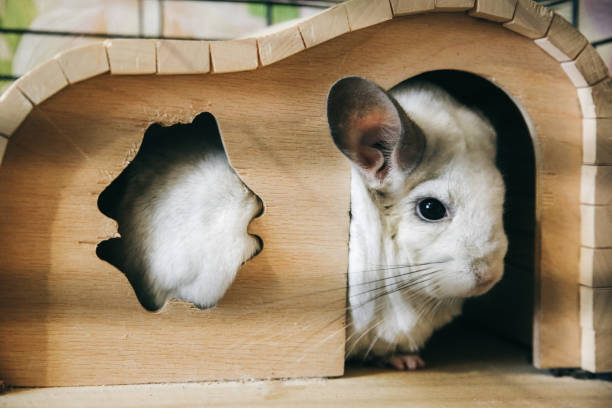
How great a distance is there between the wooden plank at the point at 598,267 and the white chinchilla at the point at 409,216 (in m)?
0.27

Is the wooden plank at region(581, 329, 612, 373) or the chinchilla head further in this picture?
the wooden plank at region(581, 329, 612, 373)

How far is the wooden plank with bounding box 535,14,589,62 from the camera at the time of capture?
1.27 m

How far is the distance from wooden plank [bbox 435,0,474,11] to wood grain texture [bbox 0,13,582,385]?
0.03m

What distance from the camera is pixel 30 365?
116 centimetres

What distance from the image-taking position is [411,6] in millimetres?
1170

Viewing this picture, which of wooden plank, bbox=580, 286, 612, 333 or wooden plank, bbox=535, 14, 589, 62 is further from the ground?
wooden plank, bbox=535, 14, 589, 62

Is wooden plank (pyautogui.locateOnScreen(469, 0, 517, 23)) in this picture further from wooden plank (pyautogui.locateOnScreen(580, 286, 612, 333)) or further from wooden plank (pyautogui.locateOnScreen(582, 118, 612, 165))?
wooden plank (pyautogui.locateOnScreen(580, 286, 612, 333))

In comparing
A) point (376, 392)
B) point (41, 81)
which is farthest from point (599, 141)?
point (41, 81)

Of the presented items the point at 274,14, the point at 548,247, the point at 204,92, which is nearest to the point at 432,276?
the point at 548,247

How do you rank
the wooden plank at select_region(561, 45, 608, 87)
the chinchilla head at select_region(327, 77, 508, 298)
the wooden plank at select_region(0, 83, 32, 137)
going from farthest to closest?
the wooden plank at select_region(561, 45, 608, 87)
the chinchilla head at select_region(327, 77, 508, 298)
the wooden plank at select_region(0, 83, 32, 137)

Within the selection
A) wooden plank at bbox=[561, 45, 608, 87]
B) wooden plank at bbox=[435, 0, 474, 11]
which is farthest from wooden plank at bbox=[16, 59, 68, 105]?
wooden plank at bbox=[561, 45, 608, 87]

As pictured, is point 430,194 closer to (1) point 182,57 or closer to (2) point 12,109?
→ (1) point 182,57

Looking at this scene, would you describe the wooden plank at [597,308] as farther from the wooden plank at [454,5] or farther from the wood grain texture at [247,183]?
the wooden plank at [454,5]

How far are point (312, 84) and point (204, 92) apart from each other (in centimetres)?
24
